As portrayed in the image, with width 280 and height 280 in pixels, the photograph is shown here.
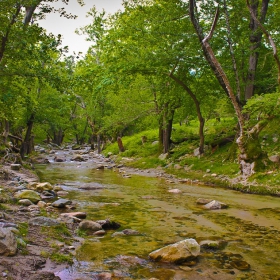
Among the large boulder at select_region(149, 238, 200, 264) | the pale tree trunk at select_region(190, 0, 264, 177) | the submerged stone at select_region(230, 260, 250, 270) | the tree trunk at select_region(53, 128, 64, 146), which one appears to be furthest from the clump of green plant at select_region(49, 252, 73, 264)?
the tree trunk at select_region(53, 128, 64, 146)

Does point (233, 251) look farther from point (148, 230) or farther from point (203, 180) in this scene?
point (203, 180)

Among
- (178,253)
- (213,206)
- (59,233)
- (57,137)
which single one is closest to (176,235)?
(178,253)

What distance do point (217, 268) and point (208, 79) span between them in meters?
16.8

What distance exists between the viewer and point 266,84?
18734 millimetres

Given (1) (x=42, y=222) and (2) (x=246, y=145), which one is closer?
(1) (x=42, y=222)

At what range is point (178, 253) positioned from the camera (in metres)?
5.08

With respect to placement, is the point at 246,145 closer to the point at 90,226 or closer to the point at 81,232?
the point at 90,226

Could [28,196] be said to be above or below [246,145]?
below

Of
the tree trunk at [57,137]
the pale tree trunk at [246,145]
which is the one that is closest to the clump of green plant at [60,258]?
the pale tree trunk at [246,145]

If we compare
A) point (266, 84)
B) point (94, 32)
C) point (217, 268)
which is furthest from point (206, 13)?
point (94, 32)

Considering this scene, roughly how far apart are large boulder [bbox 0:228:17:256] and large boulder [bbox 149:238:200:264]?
2.25 metres

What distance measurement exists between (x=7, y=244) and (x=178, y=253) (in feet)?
8.89

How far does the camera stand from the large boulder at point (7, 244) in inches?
165

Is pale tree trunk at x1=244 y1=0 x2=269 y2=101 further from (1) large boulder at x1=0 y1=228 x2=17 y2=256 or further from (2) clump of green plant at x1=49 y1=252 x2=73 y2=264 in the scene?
(1) large boulder at x1=0 y1=228 x2=17 y2=256
